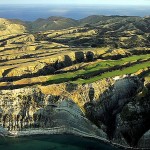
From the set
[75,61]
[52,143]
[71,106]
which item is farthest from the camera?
[75,61]

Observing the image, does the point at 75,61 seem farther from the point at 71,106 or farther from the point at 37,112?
the point at 71,106

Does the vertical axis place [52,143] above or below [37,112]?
below

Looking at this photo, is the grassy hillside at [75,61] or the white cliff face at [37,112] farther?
the grassy hillside at [75,61]

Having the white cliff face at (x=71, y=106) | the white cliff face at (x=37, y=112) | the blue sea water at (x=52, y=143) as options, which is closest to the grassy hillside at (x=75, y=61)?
the white cliff face at (x=71, y=106)

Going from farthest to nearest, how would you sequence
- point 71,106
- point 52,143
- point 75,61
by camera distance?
point 75,61 → point 71,106 → point 52,143

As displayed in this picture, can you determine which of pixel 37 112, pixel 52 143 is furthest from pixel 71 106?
pixel 52 143

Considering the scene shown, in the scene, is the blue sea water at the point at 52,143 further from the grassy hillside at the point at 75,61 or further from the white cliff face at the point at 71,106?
the grassy hillside at the point at 75,61

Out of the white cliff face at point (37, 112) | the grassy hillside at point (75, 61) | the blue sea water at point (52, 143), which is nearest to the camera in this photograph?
the blue sea water at point (52, 143)

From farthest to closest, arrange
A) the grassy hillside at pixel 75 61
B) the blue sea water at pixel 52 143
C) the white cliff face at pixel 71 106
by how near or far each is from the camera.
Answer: the grassy hillside at pixel 75 61 < the white cliff face at pixel 71 106 < the blue sea water at pixel 52 143

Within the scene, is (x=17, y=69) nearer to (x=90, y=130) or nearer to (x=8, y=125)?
(x=8, y=125)
